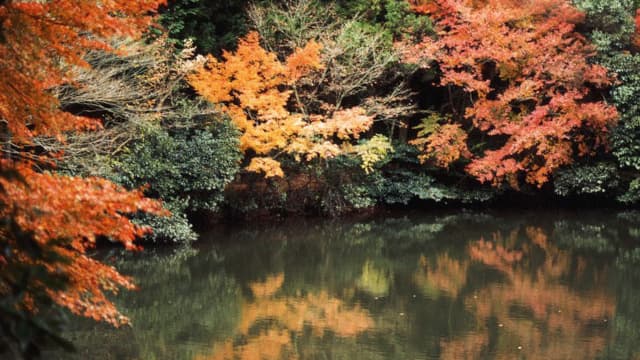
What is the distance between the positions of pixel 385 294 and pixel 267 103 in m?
5.80

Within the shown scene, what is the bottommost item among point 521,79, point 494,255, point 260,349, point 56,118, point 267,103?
point 260,349

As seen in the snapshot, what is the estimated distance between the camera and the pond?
9023mm

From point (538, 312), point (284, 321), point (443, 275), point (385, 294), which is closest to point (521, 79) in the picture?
point (443, 275)

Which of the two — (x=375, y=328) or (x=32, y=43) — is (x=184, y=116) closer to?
(x=375, y=328)

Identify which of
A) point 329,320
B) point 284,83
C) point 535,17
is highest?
point 535,17

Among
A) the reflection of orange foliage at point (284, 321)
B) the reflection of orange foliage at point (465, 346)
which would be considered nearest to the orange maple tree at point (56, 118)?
the reflection of orange foliage at point (284, 321)

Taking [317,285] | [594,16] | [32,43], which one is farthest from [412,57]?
[32,43]

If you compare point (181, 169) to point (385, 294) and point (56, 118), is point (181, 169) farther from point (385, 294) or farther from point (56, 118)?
point (56, 118)

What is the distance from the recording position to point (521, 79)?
58.2 ft

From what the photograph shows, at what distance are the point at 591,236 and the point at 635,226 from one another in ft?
5.00

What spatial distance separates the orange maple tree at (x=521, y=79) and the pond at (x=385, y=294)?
158 cm

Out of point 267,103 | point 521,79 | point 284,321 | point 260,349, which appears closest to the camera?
point 260,349

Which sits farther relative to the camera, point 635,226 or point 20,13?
point 635,226

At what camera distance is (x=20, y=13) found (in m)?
5.63
